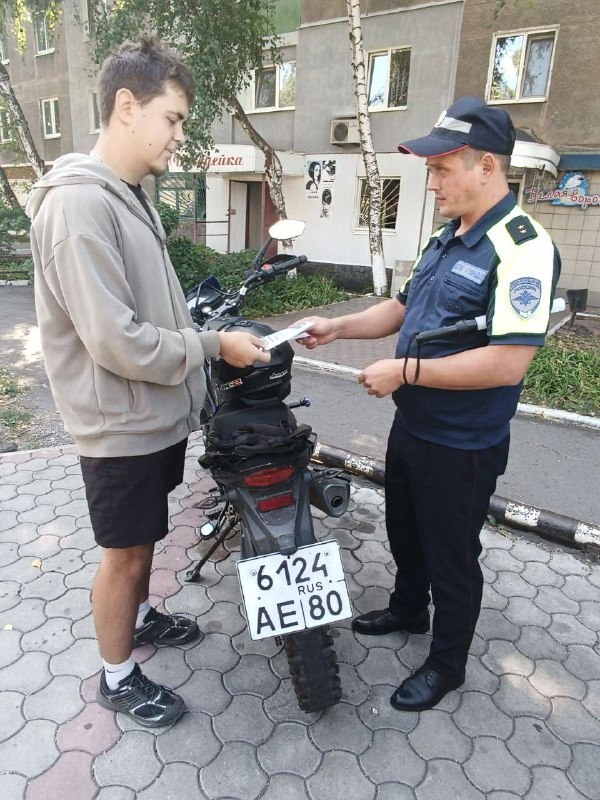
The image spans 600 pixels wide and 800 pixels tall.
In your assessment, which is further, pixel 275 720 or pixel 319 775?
pixel 275 720

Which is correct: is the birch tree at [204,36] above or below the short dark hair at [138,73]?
above

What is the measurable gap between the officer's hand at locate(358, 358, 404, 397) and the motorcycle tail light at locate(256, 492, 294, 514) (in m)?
0.53

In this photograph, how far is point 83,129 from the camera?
62.3 feet

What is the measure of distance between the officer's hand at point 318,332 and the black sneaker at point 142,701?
143cm

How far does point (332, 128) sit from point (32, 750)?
1326cm

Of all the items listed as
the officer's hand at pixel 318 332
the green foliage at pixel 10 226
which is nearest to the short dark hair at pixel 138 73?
the officer's hand at pixel 318 332

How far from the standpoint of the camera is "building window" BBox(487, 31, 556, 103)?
413 inches

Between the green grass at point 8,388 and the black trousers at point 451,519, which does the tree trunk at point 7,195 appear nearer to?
the green grass at point 8,388

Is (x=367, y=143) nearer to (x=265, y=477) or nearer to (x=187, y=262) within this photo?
(x=187, y=262)

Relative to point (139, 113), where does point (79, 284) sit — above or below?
below

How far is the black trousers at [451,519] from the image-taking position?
1.92 metres

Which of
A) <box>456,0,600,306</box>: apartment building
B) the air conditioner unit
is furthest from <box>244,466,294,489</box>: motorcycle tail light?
the air conditioner unit

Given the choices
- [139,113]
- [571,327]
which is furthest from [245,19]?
[139,113]

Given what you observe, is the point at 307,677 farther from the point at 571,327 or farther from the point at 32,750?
the point at 571,327
